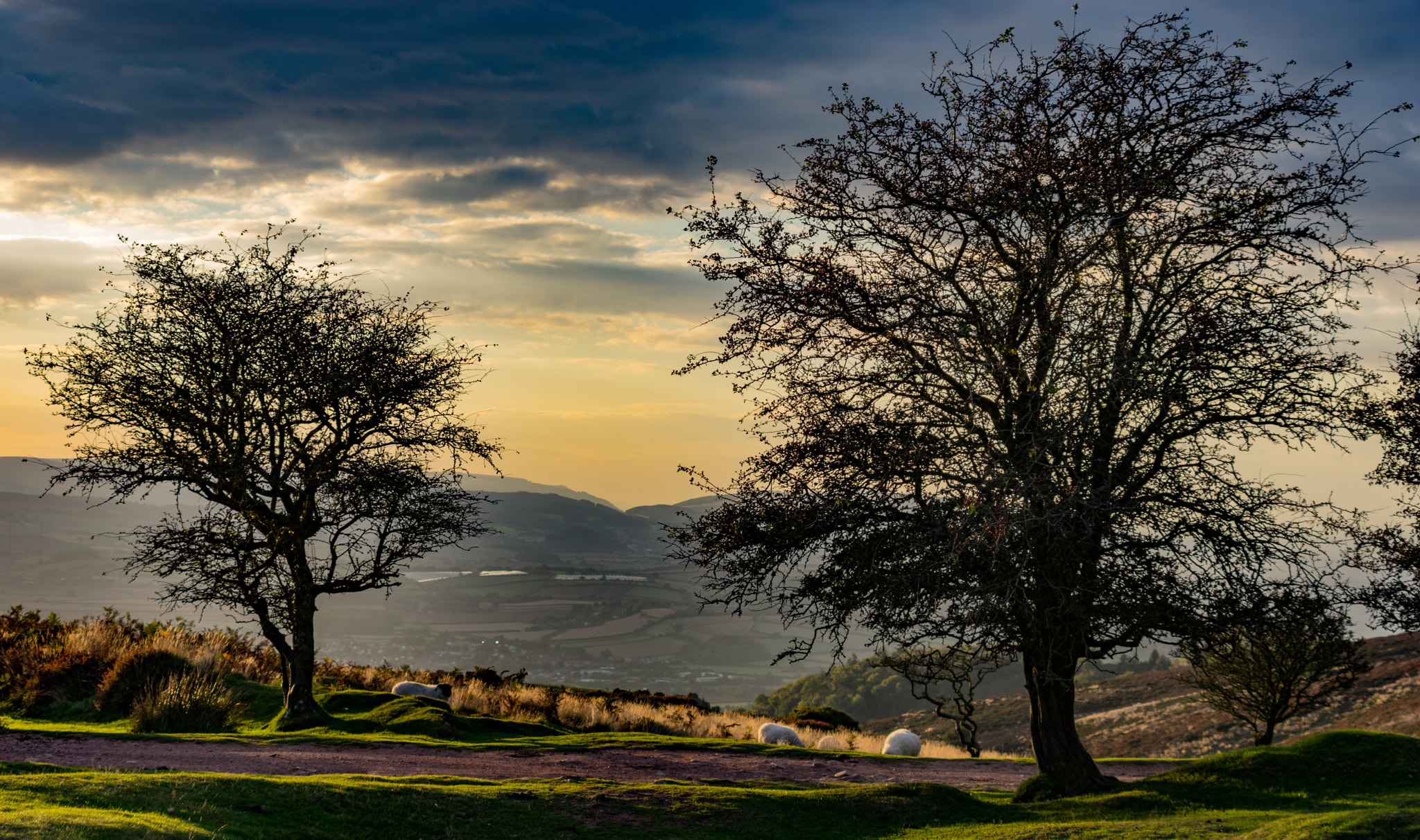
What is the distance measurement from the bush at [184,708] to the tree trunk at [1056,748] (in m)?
17.6

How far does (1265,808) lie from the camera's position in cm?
1296

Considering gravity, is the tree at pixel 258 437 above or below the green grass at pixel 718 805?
above

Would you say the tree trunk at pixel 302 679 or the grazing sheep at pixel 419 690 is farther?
the grazing sheep at pixel 419 690

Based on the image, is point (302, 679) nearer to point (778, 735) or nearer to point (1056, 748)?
point (778, 735)

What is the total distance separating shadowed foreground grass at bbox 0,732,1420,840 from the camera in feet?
26.3

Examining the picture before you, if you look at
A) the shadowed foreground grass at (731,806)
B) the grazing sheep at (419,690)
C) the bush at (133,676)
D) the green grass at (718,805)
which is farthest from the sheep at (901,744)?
the bush at (133,676)

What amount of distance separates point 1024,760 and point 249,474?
22199 millimetres

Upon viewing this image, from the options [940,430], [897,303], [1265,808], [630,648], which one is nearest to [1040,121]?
[897,303]

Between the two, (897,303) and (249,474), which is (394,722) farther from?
(897,303)

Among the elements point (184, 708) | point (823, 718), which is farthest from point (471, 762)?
point (823, 718)

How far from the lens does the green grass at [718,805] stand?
26.4 feet

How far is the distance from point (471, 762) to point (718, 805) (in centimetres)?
621

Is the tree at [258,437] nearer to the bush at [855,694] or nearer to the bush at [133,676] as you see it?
the bush at [133,676]

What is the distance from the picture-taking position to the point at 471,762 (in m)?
16.4
